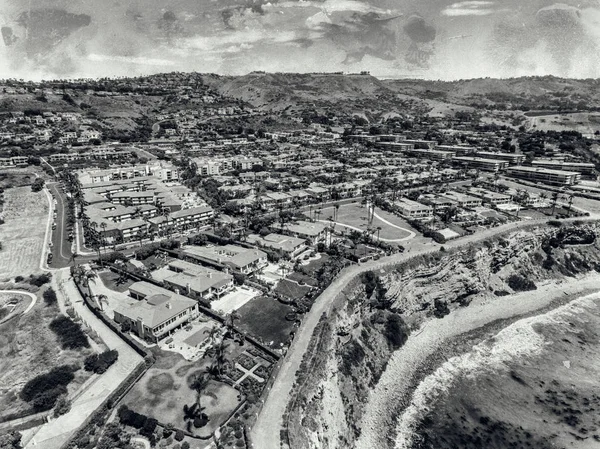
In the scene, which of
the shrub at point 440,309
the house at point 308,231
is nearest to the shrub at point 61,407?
the house at point 308,231

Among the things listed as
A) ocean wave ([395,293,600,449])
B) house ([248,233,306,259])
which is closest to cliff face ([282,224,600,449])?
ocean wave ([395,293,600,449])

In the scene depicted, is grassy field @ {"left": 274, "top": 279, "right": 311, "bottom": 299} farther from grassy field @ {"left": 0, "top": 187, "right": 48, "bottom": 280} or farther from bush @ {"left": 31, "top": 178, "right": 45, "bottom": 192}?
bush @ {"left": 31, "top": 178, "right": 45, "bottom": 192}

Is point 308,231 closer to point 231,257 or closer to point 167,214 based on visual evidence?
point 231,257

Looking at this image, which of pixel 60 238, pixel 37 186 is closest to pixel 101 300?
pixel 60 238

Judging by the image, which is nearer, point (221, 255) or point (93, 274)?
point (93, 274)

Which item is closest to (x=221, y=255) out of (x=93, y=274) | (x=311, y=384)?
(x=93, y=274)

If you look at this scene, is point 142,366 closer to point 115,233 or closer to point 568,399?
point 115,233
